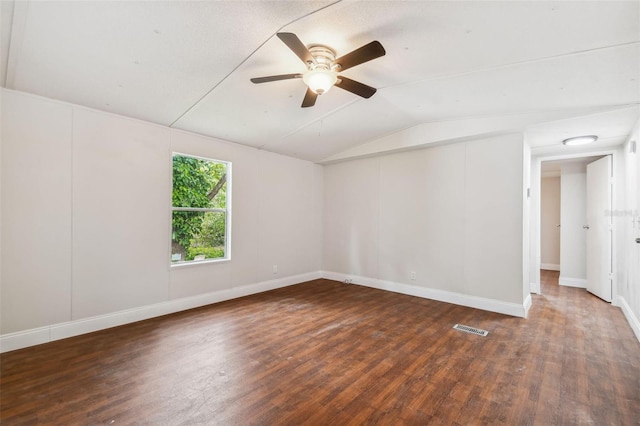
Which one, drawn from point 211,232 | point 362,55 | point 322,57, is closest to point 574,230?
point 362,55

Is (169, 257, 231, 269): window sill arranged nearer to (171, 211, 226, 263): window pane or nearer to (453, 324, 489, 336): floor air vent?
(171, 211, 226, 263): window pane

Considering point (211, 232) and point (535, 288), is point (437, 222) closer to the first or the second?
point (535, 288)

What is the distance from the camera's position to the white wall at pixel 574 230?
5.69 meters

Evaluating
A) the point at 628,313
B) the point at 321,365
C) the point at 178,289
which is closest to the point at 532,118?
the point at 628,313

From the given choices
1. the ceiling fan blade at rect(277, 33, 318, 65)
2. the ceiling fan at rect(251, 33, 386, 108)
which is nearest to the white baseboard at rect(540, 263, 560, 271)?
the ceiling fan at rect(251, 33, 386, 108)

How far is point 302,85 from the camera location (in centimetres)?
322

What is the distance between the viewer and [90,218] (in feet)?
11.1

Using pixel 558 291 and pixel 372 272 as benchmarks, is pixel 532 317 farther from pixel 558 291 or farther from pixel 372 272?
pixel 372 272

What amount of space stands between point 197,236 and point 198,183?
2.68 feet

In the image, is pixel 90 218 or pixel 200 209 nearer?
pixel 90 218

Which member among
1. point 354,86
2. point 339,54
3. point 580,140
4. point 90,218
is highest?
point 339,54

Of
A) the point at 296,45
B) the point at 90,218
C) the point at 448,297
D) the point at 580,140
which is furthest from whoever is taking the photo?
the point at 448,297

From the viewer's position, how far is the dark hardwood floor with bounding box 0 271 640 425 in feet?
6.57

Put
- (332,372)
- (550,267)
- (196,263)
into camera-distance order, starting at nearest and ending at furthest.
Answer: (332,372) → (196,263) → (550,267)
